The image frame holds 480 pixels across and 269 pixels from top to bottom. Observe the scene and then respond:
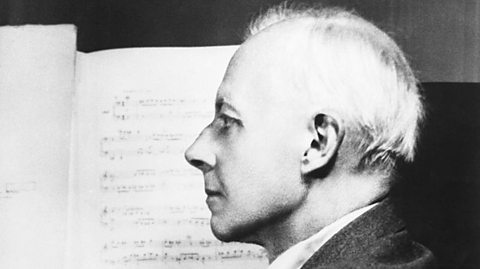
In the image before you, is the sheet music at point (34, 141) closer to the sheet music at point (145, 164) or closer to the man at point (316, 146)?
the sheet music at point (145, 164)

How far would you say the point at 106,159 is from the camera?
0.84m

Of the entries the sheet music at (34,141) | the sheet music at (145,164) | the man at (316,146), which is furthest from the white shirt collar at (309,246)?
the sheet music at (34,141)

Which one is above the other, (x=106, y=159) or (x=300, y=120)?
(x=300, y=120)

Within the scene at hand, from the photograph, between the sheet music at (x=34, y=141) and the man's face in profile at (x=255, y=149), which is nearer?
the man's face in profile at (x=255, y=149)

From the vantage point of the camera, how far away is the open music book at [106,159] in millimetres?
829

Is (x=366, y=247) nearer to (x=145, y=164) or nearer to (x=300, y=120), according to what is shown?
(x=300, y=120)

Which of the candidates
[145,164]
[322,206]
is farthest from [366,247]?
[145,164]

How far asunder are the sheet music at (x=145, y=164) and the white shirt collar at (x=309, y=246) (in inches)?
4.5

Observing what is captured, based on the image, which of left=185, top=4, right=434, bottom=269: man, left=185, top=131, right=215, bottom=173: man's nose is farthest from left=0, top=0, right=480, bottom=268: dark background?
left=185, top=131, right=215, bottom=173: man's nose

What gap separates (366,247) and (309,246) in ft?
0.21

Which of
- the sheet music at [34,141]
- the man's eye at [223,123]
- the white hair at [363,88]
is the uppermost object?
the white hair at [363,88]

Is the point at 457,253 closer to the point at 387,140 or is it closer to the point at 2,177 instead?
the point at 387,140

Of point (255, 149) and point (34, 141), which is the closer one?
point (255, 149)

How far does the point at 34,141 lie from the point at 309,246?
37 centimetres
